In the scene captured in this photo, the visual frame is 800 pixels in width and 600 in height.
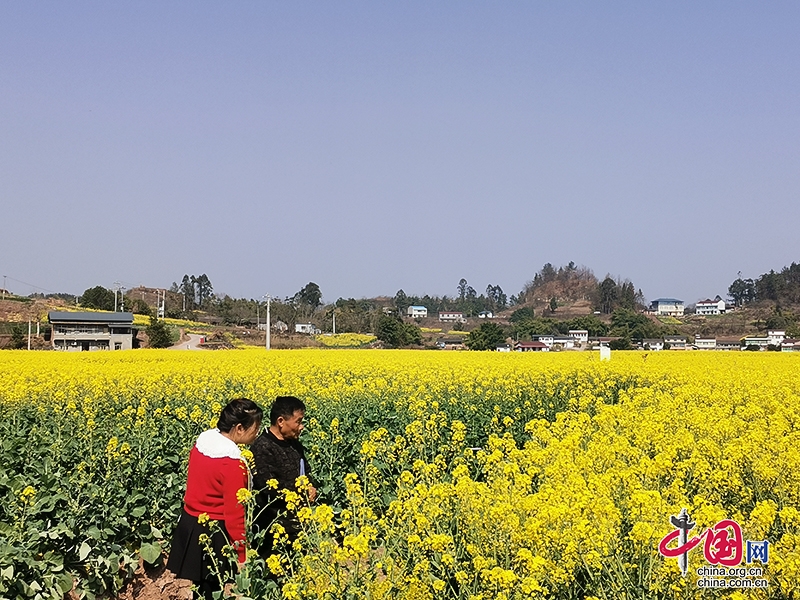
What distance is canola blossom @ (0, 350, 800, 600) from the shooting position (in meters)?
3.50

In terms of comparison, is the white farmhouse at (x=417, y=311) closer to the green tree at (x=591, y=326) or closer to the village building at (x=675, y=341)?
the green tree at (x=591, y=326)

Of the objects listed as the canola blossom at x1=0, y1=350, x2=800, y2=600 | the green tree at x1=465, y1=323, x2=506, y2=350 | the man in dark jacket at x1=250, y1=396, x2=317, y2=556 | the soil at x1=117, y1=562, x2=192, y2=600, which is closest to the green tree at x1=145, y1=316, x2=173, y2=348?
the green tree at x1=465, y1=323, x2=506, y2=350

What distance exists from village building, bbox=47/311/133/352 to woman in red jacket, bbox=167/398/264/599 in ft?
179

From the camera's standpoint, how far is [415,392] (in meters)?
11.1

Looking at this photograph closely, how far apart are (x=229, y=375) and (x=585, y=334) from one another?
2807 inches

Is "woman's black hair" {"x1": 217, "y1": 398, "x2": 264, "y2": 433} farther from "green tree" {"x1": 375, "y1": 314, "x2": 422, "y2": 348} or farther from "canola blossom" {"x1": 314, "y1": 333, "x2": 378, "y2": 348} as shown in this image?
"green tree" {"x1": 375, "y1": 314, "x2": 422, "y2": 348}

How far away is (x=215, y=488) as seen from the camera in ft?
14.8

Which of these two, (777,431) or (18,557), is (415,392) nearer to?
(777,431)

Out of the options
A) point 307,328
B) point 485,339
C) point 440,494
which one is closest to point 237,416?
point 440,494

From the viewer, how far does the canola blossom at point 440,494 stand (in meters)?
3.50

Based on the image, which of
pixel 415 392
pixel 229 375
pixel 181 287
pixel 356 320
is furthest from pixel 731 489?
pixel 181 287

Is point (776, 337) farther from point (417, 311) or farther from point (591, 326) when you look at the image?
point (417, 311)

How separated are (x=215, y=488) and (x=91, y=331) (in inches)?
2372

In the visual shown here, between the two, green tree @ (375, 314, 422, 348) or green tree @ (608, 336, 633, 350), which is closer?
green tree @ (608, 336, 633, 350)
